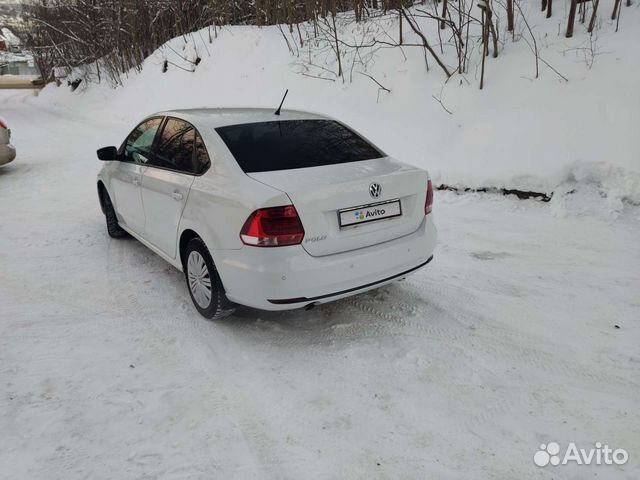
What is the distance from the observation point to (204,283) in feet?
11.4

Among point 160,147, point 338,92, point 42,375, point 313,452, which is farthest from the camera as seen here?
point 338,92

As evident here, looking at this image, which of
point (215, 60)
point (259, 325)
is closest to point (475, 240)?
point (259, 325)

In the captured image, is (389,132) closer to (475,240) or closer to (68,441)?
(475,240)

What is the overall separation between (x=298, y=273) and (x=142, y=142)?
102 inches

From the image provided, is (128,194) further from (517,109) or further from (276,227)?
(517,109)

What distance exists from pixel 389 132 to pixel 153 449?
694 centimetres

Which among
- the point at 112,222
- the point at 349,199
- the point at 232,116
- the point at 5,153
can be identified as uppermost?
the point at 232,116

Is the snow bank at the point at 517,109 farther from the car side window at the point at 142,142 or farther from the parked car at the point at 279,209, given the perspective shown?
the car side window at the point at 142,142

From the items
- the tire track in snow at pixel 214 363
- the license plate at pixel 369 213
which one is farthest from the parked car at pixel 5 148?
the license plate at pixel 369 213

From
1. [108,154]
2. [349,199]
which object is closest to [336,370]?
[349,199]

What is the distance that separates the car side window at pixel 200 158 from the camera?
3.42 m

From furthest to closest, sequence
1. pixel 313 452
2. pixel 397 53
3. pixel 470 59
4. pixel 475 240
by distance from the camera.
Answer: pixel 397 53 < pixel 470 59 < pixel 475 240 < pixel 313 452

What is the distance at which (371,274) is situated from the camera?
3145 millimetres

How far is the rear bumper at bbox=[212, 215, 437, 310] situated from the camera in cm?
288
